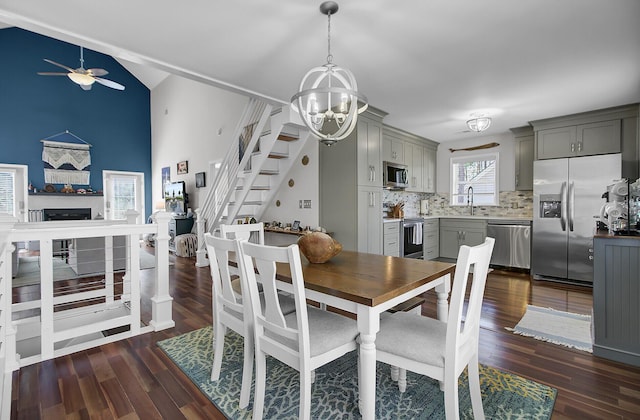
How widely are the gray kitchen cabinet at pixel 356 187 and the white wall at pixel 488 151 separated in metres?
2.53

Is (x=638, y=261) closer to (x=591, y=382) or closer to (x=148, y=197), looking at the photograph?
(x=591, y=382)

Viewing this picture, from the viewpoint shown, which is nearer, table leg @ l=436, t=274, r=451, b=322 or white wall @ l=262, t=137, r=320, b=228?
table leg @ l=436, t=274, r=451, b=322

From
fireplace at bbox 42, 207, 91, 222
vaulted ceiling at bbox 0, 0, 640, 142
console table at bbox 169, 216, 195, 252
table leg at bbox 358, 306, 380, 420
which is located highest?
vaulted ceiling at bbox 0, 0, 640, 142

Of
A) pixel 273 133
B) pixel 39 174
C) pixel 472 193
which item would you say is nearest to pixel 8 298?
pixel 273 133

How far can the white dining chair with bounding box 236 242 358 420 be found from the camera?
142cm

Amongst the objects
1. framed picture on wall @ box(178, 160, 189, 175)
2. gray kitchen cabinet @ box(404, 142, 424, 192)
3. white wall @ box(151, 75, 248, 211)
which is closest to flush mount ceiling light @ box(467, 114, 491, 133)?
gray kitchen cabinet @ box(404, 142, 424, 192)

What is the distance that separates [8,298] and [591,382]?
395cm

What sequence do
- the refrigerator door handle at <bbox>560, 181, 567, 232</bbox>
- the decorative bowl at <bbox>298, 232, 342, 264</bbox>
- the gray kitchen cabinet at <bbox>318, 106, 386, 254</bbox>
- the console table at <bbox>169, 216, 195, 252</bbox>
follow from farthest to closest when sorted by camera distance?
1. the console table at <bbox>169, 216, 195, 252</bbox>
2. the refrigerator door handle at <bbox>560, 181, 567, 232</bbox>
3. the gray kitchen cabinet at <bbox>318, 106, 386, 254</bbox>
4. the decorative bowl at <bbox>298, 232, 342, 264</bbox>

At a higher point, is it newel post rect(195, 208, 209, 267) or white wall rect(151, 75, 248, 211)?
white wall rect(151, 75, 248, 211)

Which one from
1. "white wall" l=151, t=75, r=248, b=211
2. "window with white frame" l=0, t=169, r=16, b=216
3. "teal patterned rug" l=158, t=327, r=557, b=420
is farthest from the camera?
"window with white frame" l=0, t=169, r=16, b=216

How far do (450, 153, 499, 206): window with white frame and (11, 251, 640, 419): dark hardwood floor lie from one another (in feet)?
11.4

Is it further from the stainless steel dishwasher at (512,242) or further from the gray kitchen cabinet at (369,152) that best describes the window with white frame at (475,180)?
the gray kitchen cabinet at (369,152)

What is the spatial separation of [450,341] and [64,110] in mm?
9952

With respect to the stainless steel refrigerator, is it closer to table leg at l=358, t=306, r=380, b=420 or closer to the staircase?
the staircase
